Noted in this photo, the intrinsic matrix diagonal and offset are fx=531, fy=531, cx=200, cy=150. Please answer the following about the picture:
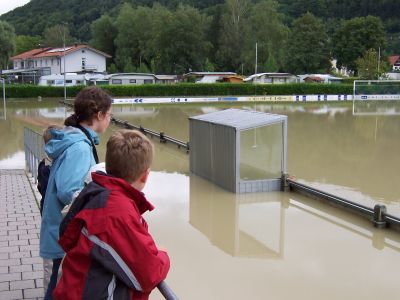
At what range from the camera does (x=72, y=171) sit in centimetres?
287

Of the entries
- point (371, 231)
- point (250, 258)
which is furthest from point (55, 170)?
point (371, 231)

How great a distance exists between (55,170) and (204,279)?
3.40 meters

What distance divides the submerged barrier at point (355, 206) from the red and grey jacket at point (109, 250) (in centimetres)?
658

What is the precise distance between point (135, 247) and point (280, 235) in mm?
6059

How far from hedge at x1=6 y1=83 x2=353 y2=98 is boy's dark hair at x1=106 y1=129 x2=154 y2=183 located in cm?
4299

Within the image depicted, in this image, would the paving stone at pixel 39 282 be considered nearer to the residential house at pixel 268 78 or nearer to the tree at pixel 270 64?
the residential house at pixel 268 78

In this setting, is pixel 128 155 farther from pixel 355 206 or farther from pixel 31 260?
pixel 355 206

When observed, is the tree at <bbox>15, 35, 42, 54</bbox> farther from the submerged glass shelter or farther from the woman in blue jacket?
the woman in blue jacket

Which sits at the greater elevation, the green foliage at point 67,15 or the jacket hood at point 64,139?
the green foliage at point 67,15

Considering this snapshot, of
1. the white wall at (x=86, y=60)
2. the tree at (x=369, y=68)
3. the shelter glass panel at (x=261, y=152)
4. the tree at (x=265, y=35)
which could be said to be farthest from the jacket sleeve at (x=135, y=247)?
the white wall at (x=86, y=60)

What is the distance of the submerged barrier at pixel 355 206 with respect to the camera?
314 inches

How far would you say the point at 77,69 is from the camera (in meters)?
71.8

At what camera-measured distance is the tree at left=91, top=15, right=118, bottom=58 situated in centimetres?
8444

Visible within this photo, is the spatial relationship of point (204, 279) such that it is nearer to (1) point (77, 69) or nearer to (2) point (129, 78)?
(2) point (129, 78)
